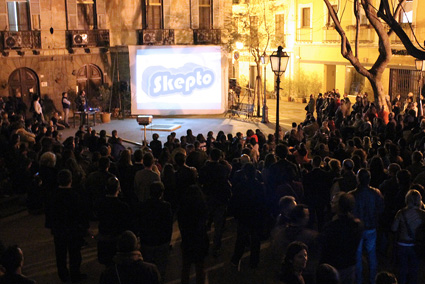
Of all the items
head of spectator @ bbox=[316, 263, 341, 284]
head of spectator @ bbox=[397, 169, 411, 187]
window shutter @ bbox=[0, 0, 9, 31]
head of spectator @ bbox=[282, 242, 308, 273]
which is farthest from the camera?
window shutter @ bbox=[0, 0, 9, 31]

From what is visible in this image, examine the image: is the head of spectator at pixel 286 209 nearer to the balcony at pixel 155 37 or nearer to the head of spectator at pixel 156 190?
the head of spectator at pixel 156 190

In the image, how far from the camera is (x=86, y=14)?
972 inches

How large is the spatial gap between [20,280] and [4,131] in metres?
9.87

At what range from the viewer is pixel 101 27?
82.1ft

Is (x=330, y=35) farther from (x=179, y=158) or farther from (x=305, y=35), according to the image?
(x=179, y=158)

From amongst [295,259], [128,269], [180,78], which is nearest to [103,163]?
[128,269]

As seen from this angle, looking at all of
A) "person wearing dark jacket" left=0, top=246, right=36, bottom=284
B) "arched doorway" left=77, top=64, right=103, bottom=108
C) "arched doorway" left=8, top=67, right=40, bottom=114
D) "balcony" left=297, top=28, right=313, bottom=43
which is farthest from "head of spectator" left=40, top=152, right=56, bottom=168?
"balcony" left=297, top=28, right=313, bottom=43

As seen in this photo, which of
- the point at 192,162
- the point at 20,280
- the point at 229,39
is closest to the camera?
the point at 20,280

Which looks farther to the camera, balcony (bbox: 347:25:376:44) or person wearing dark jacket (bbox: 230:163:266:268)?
balcony (bbox: 347:25:376:44)

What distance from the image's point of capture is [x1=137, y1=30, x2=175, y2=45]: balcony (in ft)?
84.1

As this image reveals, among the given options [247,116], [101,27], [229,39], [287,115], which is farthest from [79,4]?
[287,115]

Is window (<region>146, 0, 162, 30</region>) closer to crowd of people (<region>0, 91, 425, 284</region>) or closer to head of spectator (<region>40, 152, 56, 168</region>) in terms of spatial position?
crowd of people (<region>0, 91, 425, 284</region>)

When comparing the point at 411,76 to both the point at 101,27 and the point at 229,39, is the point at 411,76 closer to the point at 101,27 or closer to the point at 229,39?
the point at 229,39

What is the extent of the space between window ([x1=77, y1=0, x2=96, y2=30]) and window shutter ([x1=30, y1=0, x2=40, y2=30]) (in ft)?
6.62
